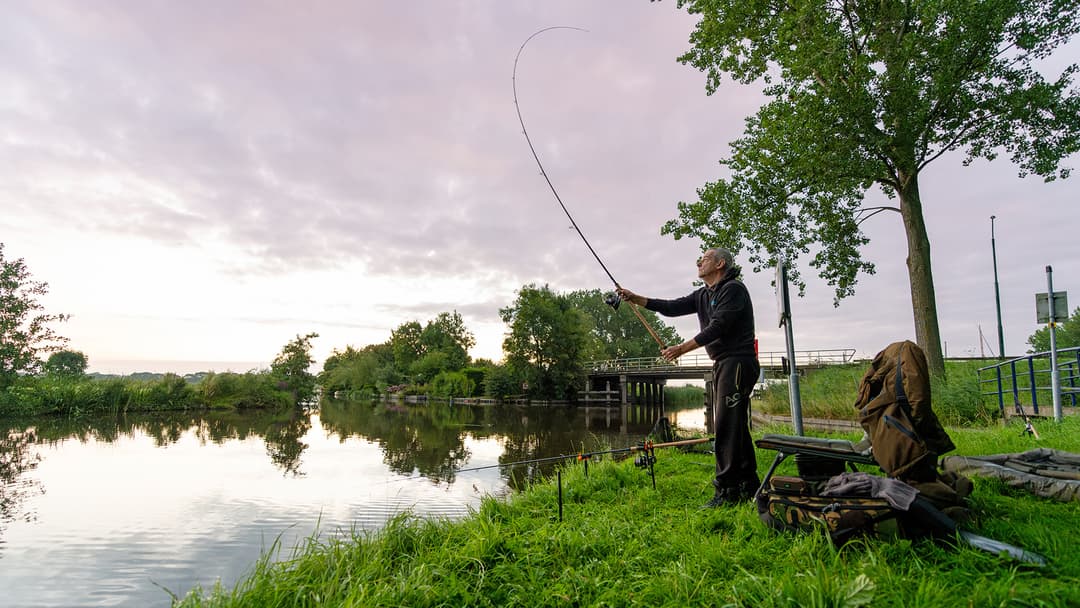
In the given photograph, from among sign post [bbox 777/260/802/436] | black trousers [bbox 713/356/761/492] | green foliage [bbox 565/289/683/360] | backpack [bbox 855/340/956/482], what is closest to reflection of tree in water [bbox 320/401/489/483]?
black trousers [bbox 713/356/761/492]

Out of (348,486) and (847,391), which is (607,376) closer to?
(847,391)

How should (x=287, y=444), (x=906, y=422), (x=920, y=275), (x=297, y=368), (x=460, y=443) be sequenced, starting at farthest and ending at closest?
(x=297, y=368)
(x=460, y=443)
(x=287, y=444)
(x=920, y=275)
(x=906, y=422)

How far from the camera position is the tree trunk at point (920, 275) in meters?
9.80

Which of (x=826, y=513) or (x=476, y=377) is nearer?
(x=826, y=513)

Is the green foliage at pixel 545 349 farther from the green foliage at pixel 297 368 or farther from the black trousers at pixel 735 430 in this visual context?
the black trousers at pixel 735 430

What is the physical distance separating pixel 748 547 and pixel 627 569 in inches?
25.8

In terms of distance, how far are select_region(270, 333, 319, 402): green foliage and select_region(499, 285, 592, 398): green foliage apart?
15.3 m

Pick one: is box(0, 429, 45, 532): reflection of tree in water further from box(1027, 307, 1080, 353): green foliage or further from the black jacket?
box(1027, 307, 1080, 353): green foliage

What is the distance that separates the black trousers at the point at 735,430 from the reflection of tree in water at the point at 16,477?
8045 mm

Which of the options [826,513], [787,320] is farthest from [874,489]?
[787,320]

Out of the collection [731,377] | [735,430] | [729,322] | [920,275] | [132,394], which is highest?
[920,275]

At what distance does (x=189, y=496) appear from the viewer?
7.55m

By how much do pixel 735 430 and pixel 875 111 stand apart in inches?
349

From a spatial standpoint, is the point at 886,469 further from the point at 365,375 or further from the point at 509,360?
the point at 365,375
